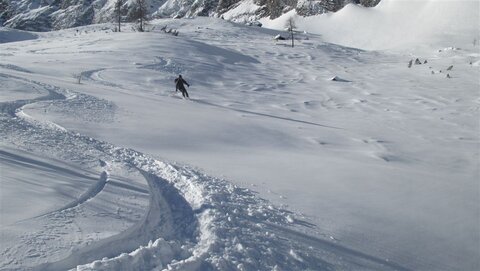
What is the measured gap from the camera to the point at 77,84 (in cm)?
1428

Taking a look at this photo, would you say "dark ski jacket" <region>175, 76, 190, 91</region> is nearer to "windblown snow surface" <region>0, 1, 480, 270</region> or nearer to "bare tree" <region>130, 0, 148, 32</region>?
"windblown snow surface" <region>0, 1, 480, 270</region>

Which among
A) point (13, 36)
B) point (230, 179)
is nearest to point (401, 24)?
point (13, 36)

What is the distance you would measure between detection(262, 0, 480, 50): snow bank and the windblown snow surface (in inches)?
915

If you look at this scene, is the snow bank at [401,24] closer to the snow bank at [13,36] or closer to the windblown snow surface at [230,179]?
the windblown snow surface at [230,179]

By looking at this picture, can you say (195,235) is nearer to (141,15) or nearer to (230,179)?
(230,179)

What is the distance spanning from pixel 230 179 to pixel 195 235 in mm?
1822

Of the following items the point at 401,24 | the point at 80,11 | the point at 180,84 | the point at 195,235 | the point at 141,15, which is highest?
the point at 80,11

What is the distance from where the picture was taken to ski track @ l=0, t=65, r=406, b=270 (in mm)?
4073

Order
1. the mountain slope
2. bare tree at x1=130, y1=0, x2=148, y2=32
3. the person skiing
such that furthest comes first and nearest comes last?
the mountain slope, bare tree at x1=130, y1=0, x2=148, y2=32, the person skiing

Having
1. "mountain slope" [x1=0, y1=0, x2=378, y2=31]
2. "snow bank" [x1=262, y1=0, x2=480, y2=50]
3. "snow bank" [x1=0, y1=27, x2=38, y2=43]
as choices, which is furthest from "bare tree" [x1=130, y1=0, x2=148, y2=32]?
"mountain slope" [x1=0, y1=0, x2=378, y2=31]

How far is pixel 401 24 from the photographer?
44.3m

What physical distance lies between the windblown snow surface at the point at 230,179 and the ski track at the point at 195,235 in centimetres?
2

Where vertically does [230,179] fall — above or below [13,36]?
below

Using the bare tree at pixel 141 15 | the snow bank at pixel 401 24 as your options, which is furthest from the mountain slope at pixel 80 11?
the bare tree at pixel 141 15
